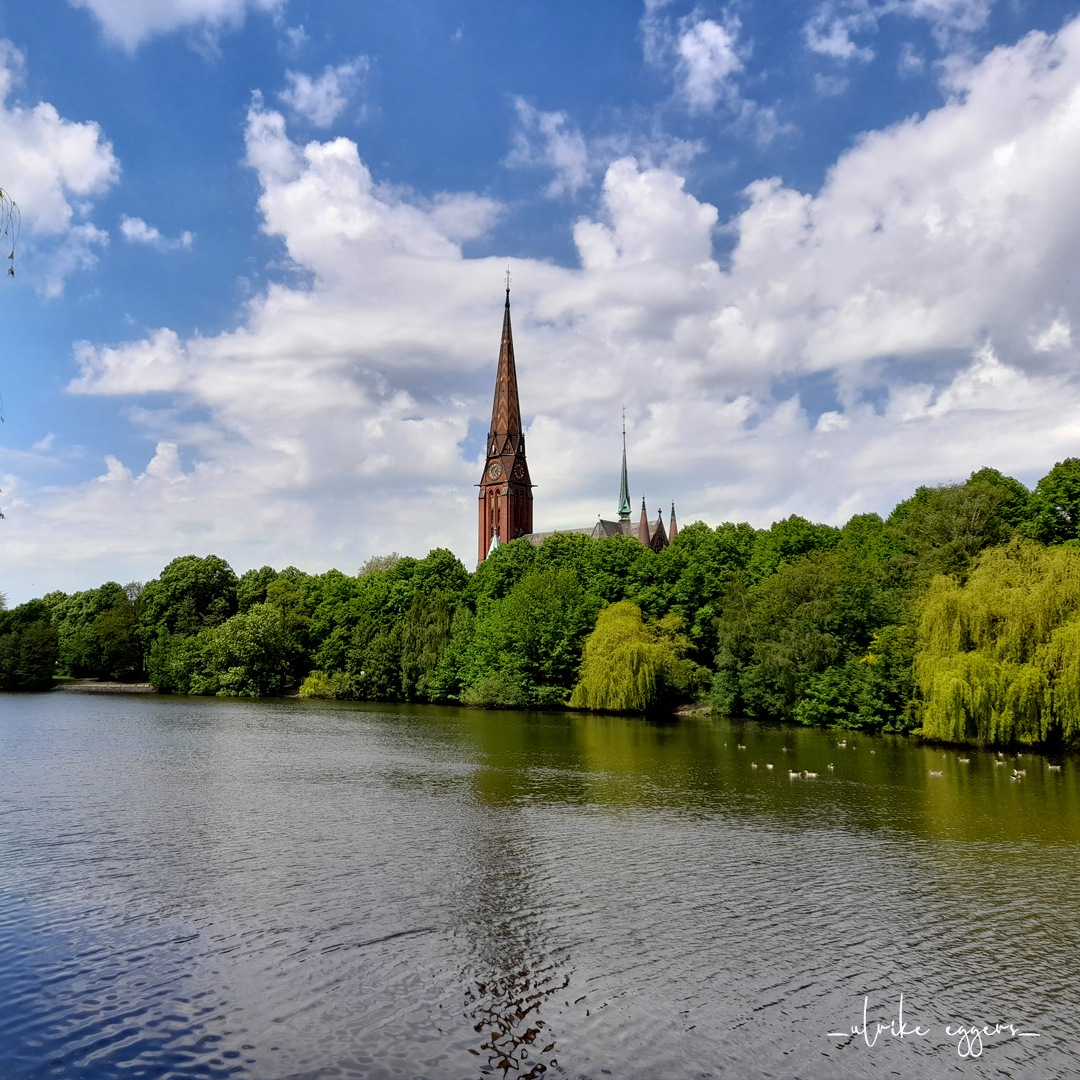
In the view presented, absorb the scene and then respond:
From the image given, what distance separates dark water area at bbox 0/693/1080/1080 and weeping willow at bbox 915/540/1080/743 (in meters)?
8.94

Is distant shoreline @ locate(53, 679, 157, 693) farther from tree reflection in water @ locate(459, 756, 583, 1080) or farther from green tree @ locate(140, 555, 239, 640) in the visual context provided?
tree reflection in water @ locate(459, 756, 583, 1080)

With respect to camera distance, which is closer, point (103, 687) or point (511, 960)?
point (511, 960)

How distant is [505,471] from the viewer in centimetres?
13162

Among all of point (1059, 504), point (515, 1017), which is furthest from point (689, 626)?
point (515, 1017)

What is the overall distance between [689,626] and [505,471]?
6876cm

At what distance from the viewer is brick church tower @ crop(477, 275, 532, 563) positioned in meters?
131

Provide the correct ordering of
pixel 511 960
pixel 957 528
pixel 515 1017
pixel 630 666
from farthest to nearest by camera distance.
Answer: pixel 630 666 < pixel 957 528 < pixel 511 960 < pixel 515 1017

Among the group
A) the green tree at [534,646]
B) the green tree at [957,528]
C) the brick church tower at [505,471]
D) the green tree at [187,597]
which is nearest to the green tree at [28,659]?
the green tree at [187,597]

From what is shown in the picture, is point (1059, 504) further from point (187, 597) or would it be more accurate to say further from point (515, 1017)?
point (187, 597)

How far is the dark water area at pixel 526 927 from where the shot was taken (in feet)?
32.4

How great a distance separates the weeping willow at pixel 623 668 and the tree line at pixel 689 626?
135mm

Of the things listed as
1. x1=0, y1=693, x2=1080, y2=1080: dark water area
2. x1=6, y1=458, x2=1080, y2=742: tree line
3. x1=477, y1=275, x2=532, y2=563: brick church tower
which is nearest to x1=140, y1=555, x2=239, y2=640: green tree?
x1=6, y1=458, x2=1080, y2=742: tree line

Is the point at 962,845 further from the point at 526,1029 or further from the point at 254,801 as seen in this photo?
the point at 254,801

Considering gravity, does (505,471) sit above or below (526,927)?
above
